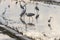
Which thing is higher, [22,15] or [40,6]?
[40,6]

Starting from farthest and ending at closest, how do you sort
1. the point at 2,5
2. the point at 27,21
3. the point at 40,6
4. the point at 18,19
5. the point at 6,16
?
the point at 2,5 → the point at 6,16 → the point at 18,19 → the point at 27,21 → the point at 40,6

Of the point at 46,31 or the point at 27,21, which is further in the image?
the point at 27,21

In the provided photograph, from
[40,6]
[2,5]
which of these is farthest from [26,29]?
[2,5]

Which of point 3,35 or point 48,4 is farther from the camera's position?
point 3,35

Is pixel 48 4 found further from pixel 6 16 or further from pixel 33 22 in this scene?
pixel 6 16

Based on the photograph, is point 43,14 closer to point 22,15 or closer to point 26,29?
point 26,29

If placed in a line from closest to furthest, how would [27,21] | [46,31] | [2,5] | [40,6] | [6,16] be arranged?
[46,31] < [40,6] < [27,21] < [6,16] < [2,5]

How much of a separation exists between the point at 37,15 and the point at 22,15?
6.04 ft

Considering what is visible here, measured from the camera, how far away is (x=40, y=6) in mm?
10352

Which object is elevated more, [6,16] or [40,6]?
[40,6]

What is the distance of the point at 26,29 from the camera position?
36.0 feet

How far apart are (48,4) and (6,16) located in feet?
16.4

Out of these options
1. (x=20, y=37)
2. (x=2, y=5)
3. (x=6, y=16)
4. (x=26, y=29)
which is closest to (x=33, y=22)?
(x=26, y=29)

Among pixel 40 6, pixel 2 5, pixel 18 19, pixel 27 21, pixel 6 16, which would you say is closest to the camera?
pixel 40 6
